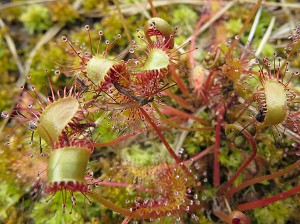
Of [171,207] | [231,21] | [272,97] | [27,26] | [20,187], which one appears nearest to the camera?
[272,97]

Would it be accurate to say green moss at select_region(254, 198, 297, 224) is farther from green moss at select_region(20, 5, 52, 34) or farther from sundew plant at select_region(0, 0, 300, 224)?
green moss at select_region(20, 5, 52, 34)

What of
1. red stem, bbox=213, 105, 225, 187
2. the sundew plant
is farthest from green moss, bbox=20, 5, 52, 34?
red stem, bbox=213, 105, 225, 187

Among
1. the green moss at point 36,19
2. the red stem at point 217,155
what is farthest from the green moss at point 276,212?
the green moss at point 36,19

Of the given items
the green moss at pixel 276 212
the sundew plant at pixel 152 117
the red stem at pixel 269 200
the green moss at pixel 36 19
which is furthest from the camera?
the green moss at pixel 36 19

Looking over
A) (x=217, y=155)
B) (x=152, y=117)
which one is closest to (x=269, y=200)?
(x=217, y=155)

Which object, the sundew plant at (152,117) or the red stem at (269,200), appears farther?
the red stem at (269,200)

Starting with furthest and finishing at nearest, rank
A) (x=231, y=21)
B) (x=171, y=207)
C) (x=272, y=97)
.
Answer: (x=231, y=21)
(x=171, y=207)
(x=272, y=97)

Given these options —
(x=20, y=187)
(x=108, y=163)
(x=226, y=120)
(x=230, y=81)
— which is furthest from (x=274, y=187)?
(x=20, y=187)

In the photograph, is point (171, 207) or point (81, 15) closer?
point (171, 207)

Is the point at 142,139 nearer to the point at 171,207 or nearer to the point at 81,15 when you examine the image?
the point at 171,207

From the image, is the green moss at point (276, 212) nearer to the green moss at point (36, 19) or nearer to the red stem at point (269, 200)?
the red stem at point (269, 200)
